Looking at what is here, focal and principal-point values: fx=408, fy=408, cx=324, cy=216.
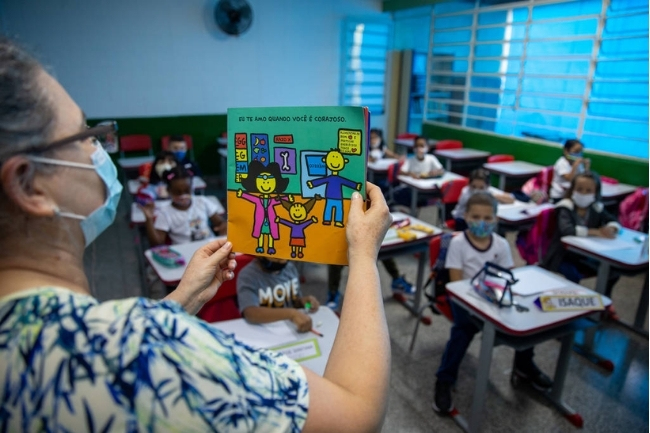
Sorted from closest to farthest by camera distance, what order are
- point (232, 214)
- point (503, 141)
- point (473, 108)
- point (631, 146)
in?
point (232, 214), point (631, 146), point (503, 141), point (473, 108)

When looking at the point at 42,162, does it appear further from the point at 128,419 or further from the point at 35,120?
the point at 128,419

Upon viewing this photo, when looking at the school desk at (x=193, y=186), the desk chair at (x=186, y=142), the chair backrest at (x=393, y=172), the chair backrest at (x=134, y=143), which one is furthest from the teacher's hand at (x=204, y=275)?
the chair backrest at (x=134, y=143)

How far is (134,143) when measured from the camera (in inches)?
255

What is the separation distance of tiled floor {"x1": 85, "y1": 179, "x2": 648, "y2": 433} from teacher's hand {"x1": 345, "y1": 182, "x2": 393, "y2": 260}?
1391mm

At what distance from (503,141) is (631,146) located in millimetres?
1795

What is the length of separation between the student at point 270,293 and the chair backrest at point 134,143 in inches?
208

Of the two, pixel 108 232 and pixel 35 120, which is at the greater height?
pixel 35 120

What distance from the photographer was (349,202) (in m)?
0.90

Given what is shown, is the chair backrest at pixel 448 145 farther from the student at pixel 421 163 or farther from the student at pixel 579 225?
the student at pixel 579 225

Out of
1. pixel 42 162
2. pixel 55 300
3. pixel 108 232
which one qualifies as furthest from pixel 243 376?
pixel 108 232

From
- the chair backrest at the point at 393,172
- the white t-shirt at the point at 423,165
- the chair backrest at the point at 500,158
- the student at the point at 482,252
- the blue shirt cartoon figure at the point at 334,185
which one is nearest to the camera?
the blue shirt cartoon figure at the point at 334,185

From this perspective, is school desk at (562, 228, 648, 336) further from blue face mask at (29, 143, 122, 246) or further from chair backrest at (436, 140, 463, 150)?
chair backrest at (436, 140, 463, 150)

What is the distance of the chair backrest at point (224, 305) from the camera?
2084 millimetres

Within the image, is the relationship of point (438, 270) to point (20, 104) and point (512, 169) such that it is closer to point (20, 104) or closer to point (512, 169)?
point (20, 104)
